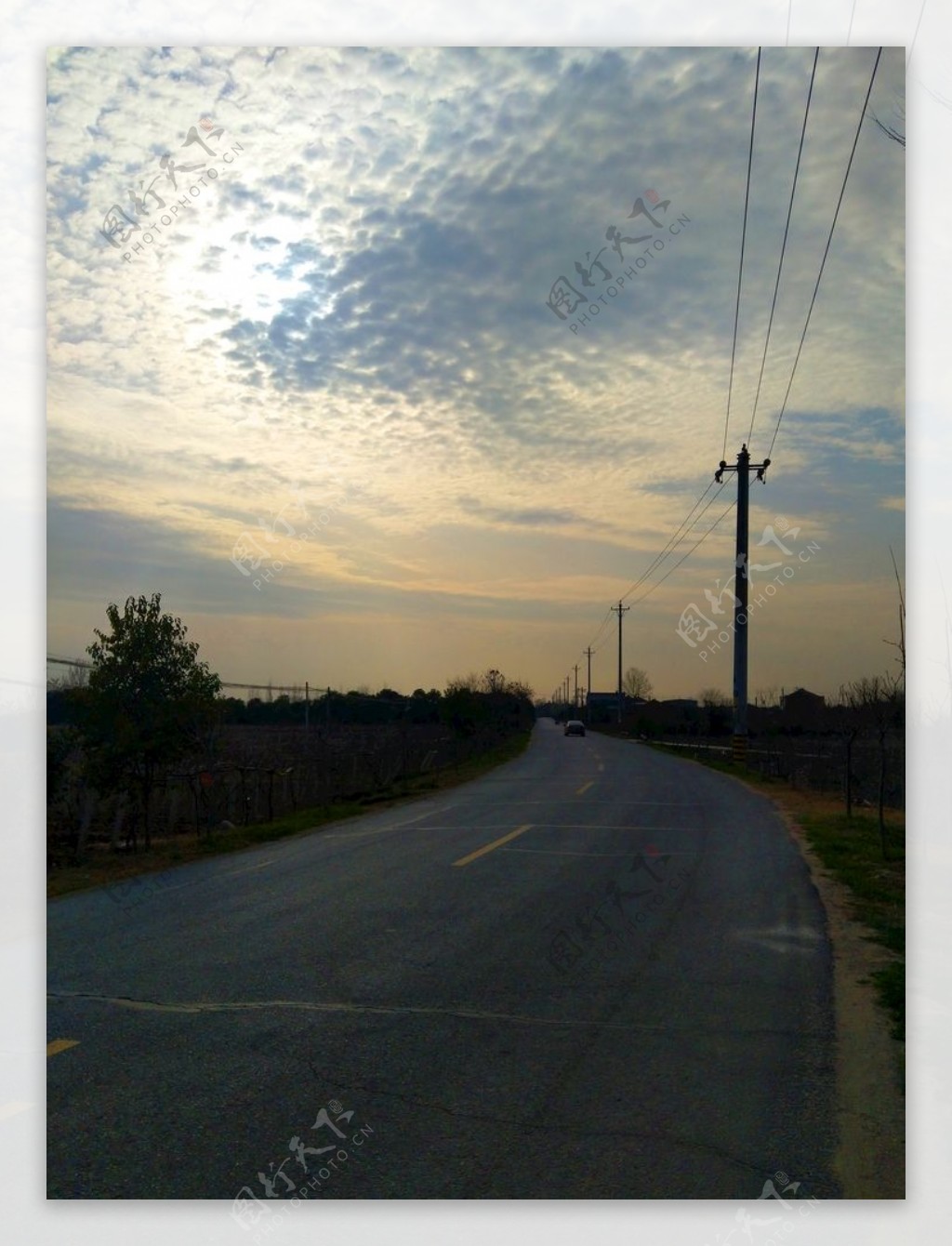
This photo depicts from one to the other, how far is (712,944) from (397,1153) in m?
4.19

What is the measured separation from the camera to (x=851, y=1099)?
4965 mm

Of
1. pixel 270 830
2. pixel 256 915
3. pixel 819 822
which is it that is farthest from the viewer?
Answer: pixel 819 822

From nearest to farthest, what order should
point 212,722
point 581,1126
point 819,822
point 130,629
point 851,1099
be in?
1. point 581,1126
2. point 851,1099
3. point 130,629
4. point 212,722
5. point 819,822

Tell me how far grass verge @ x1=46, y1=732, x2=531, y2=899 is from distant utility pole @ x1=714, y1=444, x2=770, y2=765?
34.7 feet

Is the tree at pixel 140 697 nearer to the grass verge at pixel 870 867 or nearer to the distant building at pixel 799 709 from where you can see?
the grass verge at pixel 870 867

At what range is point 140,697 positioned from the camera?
44.9ft

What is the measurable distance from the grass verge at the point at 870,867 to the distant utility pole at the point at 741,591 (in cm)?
769

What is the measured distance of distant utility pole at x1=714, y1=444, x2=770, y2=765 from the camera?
29891 mm

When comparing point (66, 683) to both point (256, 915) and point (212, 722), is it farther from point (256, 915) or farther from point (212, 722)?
point (256, 915)

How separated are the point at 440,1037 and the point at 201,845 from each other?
29.7ft

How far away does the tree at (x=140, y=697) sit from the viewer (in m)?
13.4

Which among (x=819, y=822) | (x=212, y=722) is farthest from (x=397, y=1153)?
(x=819, y=822)

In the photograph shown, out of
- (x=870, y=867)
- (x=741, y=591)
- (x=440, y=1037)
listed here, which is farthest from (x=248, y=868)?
(x=741, y=591)

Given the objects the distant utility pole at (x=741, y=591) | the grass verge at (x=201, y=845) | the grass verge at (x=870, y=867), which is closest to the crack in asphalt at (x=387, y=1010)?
the grass verge at (x=870, y=867)
